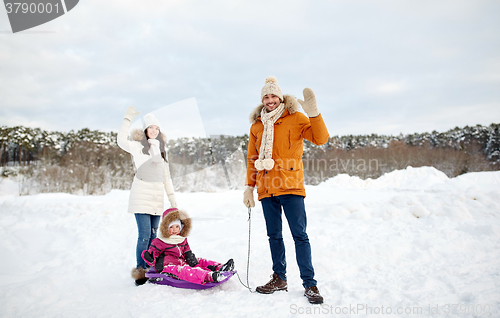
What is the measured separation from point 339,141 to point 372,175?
6.08 metres

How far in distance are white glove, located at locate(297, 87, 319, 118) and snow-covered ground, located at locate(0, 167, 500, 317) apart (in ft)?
5.64

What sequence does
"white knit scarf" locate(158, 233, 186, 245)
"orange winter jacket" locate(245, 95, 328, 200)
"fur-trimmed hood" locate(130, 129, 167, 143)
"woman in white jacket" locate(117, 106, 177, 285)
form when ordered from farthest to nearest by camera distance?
"fur-trimmed hood" locate(130, 129, 167, 143) < "woman in white jacket" locate(117, 106, 177, 285) < "white knit scarf" locate(158, 233, 186, 245) < "orange winter jacket" locate(245, 95, 328, 200)

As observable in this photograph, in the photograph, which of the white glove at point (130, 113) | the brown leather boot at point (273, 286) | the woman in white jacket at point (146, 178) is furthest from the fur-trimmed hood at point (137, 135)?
the brown leather boot at point (273, 286)

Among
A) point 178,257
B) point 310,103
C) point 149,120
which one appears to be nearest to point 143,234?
point 178,257

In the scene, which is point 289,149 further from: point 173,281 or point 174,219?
point 173,281

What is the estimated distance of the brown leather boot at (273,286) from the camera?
270 cm

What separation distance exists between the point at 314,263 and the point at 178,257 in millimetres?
1714

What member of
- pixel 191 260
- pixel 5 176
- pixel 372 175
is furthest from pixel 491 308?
pixel 5 176

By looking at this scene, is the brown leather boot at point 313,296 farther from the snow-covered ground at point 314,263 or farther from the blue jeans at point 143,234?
the blue jeans at point 143,234

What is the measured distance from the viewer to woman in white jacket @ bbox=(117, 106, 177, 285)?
3465 mm

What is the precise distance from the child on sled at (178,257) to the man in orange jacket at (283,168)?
2.11ft

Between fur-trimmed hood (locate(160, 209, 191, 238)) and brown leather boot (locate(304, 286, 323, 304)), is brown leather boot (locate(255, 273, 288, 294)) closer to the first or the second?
brown leather boot (locate(304, 286, 323, 304))

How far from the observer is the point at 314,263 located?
343 cm

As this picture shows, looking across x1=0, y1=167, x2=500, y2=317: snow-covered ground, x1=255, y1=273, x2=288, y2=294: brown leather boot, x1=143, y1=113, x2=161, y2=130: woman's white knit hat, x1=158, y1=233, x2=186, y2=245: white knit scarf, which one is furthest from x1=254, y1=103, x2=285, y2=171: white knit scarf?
x1=143, y1=113, x2=161, y2=130: woman's white knit hat
